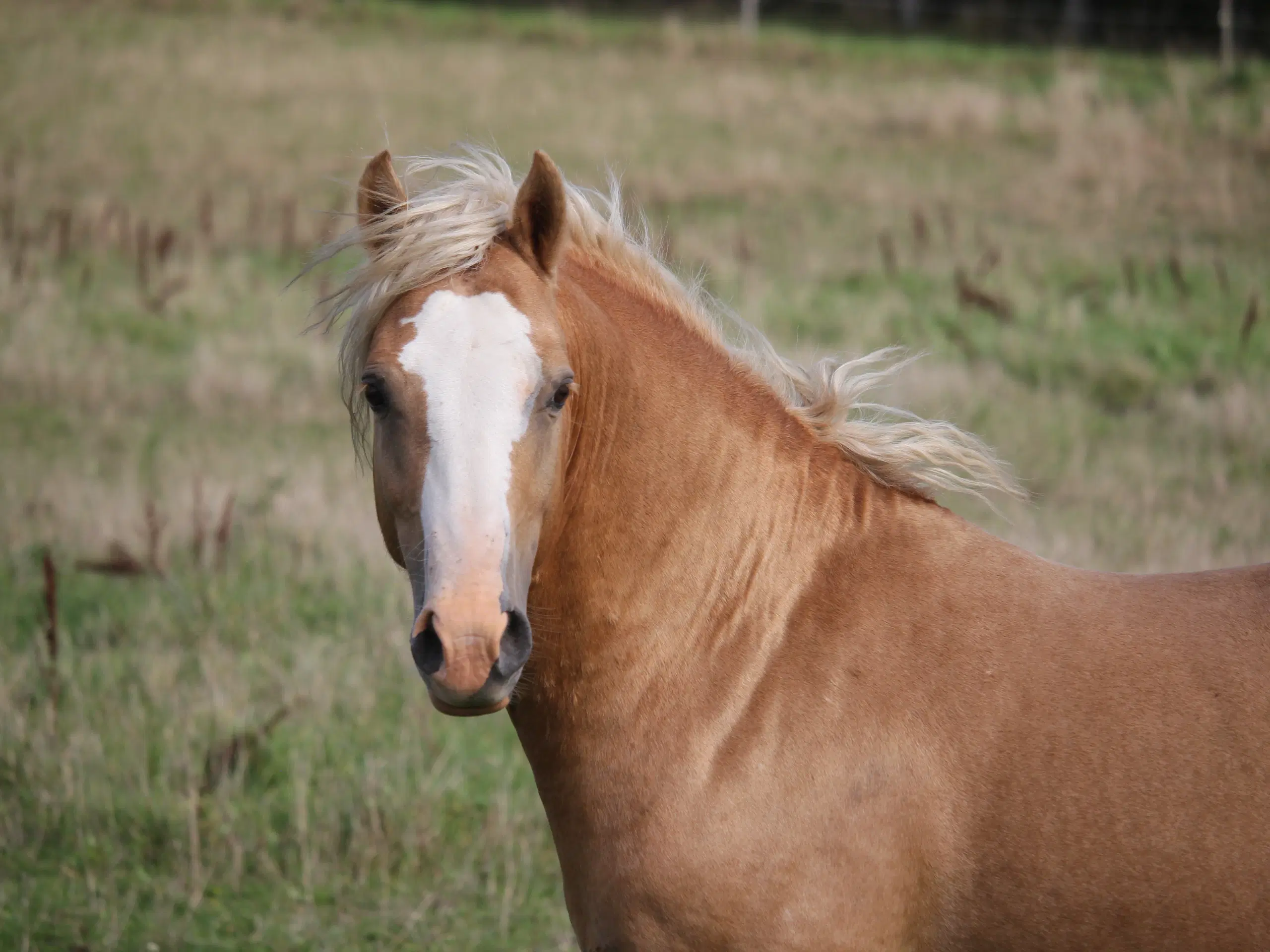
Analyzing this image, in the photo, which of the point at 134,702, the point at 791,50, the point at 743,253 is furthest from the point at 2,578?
the point at 791,50

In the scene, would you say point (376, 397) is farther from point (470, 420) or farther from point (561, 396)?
point (561, 396)

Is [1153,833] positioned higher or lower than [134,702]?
higher

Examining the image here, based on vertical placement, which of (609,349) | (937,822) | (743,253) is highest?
(743,253)

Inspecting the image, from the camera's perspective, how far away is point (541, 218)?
2746mm

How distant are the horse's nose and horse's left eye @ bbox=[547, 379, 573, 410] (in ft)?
1.61

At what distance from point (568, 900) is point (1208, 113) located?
751 inches

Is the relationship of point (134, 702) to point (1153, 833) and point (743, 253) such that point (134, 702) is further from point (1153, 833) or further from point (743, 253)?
point (743, 253)

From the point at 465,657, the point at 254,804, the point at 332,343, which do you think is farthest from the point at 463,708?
the point at 332,343

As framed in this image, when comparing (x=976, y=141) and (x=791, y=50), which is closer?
(x=976, y=141)

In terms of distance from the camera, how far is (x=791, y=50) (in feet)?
81.3

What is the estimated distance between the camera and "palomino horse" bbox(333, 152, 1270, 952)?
2502mm

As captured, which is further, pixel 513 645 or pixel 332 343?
pixel 332 343

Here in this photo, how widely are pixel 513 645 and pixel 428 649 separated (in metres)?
0.16

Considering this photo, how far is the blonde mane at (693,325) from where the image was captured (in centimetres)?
276
